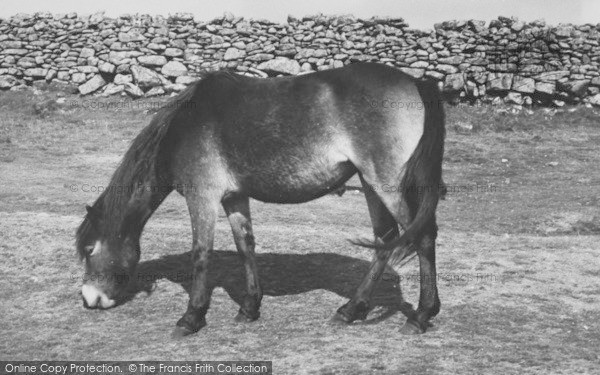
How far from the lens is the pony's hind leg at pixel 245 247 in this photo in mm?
5719

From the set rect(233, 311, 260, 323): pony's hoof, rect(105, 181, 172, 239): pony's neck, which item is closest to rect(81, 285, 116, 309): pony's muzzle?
rect(105, 181, 172, 239): pony's neck

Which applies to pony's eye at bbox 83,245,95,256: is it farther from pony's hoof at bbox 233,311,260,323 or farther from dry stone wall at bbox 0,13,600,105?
dry stone wall at bbox 0,13,600,105

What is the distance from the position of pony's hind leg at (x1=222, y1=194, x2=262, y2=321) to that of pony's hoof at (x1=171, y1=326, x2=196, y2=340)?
1.51ft

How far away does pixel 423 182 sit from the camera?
507cm

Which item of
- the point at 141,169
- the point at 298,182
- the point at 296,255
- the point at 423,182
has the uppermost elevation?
the point at 423,182

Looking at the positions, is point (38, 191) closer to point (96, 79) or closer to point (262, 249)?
point (262, 249)

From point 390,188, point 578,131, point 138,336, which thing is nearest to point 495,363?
point 390,188

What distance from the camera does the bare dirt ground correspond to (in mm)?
5008

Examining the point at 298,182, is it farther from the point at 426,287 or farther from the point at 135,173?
the point at 135,173

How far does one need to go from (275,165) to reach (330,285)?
1707mm

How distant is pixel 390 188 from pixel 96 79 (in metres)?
16.3

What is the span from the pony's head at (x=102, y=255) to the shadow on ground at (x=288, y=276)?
56cm

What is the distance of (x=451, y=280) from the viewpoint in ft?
22.0

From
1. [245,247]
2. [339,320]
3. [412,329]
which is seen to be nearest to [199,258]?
[245,247]
